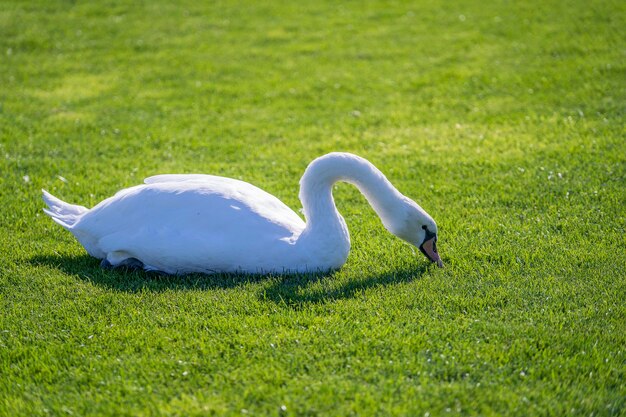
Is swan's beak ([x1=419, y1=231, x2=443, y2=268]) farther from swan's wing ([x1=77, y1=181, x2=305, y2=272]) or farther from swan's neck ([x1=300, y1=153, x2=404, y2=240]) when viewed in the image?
swan's wing ([x1=77, y1=181, x2=305, y2=272])

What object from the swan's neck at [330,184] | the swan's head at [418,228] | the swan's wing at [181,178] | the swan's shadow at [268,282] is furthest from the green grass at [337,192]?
the swan's wing at [181,178]

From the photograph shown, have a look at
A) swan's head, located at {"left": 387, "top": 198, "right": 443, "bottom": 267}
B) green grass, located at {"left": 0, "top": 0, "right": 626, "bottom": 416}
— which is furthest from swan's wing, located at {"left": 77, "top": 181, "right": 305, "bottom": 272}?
swan's head, located at {"left": 387, "top": 198, "right": 443, "bottom": 267}

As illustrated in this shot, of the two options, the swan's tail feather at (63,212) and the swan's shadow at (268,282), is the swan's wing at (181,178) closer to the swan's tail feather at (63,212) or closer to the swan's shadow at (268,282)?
the swan's tail feather at (63,212)

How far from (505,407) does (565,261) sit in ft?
7.48

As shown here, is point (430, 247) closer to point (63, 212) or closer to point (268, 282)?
point (268, 282)

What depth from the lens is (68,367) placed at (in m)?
5.36

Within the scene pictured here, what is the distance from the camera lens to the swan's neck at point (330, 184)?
6578mm

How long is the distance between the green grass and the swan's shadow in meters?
0.03

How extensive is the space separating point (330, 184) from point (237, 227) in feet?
2.83

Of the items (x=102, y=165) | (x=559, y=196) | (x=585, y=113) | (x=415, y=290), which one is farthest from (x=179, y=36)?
(x=415, y=290)

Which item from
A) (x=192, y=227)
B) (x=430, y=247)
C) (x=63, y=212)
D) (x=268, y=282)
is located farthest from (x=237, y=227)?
(x=63, y=212)

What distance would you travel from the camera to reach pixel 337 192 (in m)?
8.77

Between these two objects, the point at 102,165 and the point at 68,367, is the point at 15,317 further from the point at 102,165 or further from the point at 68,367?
the point at 102,165

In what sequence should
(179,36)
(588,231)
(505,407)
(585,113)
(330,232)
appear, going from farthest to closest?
(179,36), (585,113), (588,231), (330,232), (505,407)
